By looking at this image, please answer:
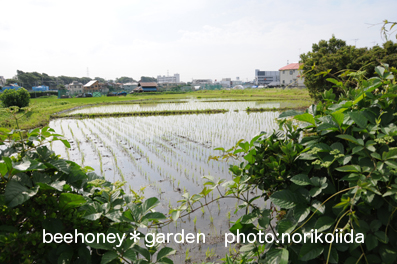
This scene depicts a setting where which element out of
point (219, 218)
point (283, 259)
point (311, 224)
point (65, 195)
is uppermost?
point (65, 195)

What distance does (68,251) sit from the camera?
102 centimetres

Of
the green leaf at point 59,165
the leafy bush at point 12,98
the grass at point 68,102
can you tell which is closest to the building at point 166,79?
the grass at point 68,102

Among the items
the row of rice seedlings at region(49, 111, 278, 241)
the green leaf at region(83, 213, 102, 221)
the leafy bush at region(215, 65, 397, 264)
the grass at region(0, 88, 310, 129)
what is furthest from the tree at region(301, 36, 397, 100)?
the green leaf at region(83, 213, 102, 221)

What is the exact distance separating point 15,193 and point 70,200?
19 centimetres

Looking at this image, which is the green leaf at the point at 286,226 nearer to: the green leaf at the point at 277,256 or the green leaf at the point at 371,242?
the green leaf at the point at 277,256

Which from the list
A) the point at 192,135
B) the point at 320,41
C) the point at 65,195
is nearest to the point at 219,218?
the point at 65,195

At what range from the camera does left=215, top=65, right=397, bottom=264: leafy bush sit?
0.85 m

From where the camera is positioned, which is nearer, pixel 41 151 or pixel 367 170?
pixel 367 170

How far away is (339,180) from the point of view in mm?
877

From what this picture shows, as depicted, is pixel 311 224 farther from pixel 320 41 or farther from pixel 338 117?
pixel 320 41

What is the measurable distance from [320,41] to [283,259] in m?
14.2

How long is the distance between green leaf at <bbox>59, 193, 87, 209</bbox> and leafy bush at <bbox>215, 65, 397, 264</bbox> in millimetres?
716

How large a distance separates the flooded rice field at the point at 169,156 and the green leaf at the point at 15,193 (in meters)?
0.67

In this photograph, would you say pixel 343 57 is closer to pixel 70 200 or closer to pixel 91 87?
pixel 70 200
